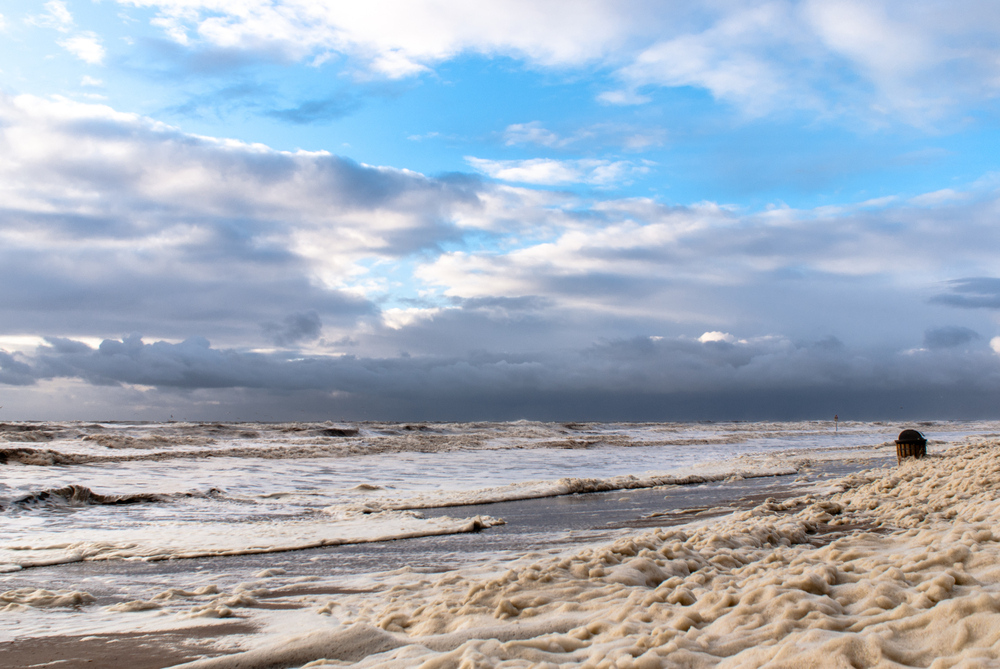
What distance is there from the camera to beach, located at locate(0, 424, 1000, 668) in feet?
10.4

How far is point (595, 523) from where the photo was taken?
942cm

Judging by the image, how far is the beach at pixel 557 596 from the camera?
317 centimetres

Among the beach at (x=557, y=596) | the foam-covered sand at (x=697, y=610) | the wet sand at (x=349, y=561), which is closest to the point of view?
the foam-covered sand at (x=697, y=610)

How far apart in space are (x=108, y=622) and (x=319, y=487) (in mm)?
9563

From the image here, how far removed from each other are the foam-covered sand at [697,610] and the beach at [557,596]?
0.01m

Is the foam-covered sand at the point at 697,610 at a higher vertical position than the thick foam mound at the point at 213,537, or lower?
higher

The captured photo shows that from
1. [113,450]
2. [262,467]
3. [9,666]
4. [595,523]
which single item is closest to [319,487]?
[262,467]

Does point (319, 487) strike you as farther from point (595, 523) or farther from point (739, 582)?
point (739, 582)

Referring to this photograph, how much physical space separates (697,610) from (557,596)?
1083mm

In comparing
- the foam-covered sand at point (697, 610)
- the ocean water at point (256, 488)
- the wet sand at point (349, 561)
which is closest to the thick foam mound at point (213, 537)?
the ocean water at point (256, 488)

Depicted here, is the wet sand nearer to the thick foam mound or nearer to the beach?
the beach

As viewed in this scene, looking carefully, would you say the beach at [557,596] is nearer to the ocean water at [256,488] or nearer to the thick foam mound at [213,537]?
the thick foam mound at [213,537]

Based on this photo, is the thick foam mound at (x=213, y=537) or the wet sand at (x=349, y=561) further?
the thick foam mound at (x=213, y=537)

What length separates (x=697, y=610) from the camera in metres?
3.83
